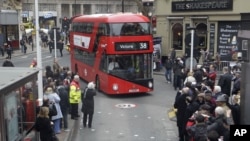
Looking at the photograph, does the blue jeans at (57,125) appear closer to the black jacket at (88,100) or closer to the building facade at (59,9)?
the black jacket at (88,100)

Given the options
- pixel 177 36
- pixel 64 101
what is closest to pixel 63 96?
pixel 64 101

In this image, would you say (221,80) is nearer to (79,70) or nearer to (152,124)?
(152,124)

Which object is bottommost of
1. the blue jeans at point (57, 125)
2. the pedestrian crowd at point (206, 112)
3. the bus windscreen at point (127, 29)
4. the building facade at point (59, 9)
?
the blue jeans at point (57, 125)

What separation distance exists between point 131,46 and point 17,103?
37.5ft

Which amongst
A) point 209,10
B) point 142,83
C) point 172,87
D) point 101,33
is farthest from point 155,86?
point 209,10

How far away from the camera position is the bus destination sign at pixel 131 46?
754 inches

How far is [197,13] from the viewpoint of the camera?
30109 millimetres

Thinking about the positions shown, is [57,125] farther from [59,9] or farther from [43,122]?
[59,9]

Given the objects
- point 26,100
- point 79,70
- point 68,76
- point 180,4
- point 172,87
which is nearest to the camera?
point 26,100

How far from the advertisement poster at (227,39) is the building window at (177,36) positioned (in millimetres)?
3916

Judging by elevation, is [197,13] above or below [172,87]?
above

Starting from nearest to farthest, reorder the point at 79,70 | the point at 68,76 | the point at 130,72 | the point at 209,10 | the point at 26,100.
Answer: the point at 26,100, the point at 68,76, the point at 130,72, the point at 79,70, the point at 209,10

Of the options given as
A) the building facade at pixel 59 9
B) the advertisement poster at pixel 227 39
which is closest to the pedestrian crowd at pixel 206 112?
the advertisement poster at pixel 227 39

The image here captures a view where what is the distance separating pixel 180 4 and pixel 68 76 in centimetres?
1649
